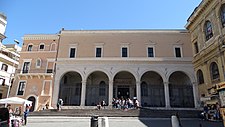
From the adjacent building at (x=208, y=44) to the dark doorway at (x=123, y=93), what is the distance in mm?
8689

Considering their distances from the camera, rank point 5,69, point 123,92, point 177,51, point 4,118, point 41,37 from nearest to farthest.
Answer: point 4,118 → point 177,51 → point 123,92 → point 41,37 → point 5,69

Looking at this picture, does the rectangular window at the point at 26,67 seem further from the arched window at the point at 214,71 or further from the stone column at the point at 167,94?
the arched window at the point at 214,71

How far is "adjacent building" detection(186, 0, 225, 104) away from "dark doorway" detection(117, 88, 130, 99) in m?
8.69

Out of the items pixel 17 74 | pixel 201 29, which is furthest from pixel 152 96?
pixel 17 74

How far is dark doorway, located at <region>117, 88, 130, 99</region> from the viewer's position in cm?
2312

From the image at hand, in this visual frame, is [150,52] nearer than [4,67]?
Yes

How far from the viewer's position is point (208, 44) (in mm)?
17203

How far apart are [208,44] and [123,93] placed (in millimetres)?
11699

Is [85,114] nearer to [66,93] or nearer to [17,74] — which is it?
[66,93]

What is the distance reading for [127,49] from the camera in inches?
899

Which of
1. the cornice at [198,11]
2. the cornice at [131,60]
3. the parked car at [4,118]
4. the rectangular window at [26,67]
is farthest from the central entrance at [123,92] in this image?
the parked car at [4,118]

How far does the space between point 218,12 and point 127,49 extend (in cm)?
1080

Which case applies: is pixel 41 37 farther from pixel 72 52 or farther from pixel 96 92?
Result: pixel 96 92

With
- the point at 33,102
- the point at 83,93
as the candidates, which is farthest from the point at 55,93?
the point at 33,102
